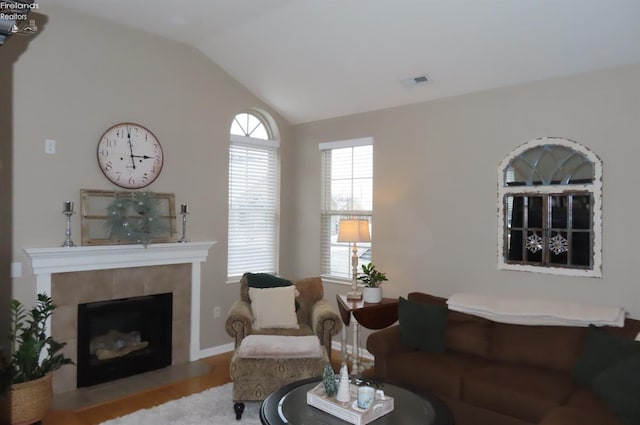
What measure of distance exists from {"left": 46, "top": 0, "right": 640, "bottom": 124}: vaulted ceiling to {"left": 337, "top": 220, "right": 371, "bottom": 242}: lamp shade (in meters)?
1.20

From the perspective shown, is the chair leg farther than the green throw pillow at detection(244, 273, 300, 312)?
No

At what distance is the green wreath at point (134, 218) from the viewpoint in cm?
384

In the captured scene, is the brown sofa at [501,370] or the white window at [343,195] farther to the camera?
the white window at [343,195]

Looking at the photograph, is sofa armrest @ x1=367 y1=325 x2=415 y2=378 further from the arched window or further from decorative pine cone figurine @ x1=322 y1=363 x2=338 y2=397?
the arched window

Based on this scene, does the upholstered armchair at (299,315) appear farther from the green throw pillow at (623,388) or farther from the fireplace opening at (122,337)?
the green throw pillow at (623,388)

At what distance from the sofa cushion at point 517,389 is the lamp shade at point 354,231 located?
1.56m

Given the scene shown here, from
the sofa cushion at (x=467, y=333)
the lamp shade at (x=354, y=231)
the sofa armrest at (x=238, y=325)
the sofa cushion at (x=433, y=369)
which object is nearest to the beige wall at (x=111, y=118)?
the sofa armrest at (x=238, y=325)

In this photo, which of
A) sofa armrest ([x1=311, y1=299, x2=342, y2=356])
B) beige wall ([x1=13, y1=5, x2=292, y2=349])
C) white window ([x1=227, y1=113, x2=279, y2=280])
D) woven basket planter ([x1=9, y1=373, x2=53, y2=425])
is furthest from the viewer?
white window ([x1=227, y1=113, x2=279, y2=280])

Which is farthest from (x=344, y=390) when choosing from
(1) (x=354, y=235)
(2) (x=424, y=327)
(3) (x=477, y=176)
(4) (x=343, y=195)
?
(4) (x=343, y=195)

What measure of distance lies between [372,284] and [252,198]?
1760 millimetres

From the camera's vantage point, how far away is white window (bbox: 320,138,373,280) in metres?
4.68

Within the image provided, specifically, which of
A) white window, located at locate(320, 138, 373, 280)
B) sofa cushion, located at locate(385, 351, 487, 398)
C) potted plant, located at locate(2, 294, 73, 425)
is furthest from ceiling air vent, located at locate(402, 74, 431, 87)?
potted plant, located at locate(2, 294, 73, 425)

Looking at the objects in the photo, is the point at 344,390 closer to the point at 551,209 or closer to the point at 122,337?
the point at 551,209

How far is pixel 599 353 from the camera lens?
8.66ft
